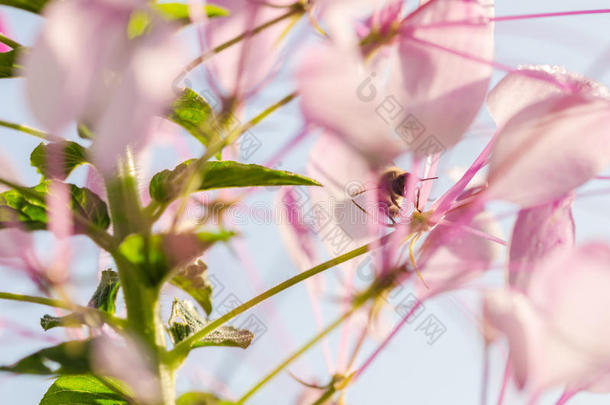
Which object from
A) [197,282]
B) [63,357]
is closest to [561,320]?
[63,357]

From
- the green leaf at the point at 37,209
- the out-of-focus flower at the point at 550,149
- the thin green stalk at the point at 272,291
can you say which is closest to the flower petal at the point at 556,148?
the out-of-focus flower at the point at 550,149

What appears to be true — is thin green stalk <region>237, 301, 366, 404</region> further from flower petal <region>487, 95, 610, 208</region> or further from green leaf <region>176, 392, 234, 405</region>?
flower petal <region>487, 95, 610, 208</region>

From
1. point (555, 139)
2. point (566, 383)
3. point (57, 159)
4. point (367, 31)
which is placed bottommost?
point (566, 383)

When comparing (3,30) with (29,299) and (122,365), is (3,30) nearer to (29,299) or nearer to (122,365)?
(29,299)

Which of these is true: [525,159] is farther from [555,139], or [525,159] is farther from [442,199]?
[442,199]

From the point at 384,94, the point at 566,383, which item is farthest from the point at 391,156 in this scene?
the point at 566,383

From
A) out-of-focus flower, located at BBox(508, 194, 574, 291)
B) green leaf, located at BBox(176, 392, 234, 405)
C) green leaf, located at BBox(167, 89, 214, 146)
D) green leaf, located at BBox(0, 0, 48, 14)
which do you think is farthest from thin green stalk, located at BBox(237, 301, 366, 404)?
green leaf, located at BBox(0, 0, 48, 14)
